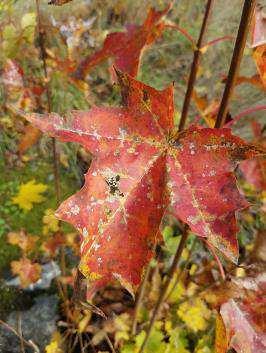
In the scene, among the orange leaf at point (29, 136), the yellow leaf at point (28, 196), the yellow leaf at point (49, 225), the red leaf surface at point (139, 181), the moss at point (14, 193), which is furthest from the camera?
the yellow leaf at point (28, 196)

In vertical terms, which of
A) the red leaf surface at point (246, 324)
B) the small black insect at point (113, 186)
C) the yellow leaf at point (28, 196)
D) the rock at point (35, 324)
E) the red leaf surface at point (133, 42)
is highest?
the red leaf surface at point (133, 42)

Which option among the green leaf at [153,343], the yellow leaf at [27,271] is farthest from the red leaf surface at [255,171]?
the yellow leaf at [27,271]

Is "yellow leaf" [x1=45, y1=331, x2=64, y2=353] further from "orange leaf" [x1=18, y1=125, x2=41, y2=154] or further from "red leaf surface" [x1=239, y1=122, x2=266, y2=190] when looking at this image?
"red leaf surface" [x1=239, y1=122, x2=266, y2=190]

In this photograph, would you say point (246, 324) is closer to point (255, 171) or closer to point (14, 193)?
point (255, 171)

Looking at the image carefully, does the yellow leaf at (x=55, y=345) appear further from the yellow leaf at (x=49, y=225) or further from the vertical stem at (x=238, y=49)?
the vertical stem at (x=238, y=49)

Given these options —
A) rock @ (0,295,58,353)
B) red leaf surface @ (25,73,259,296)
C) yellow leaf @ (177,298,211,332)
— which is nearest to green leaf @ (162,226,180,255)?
yellow leaf @ (177,298,211,332)

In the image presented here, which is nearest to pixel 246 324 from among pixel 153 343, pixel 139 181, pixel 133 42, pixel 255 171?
pixel 139 181

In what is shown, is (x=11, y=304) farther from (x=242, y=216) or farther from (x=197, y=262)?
(x=242, y=216)
